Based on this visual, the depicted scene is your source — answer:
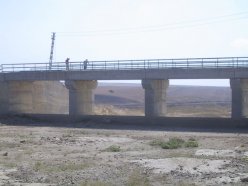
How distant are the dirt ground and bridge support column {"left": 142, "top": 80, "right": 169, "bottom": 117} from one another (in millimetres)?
11004

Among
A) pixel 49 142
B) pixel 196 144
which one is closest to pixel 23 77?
pixel 49 142

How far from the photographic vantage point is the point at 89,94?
138 ft

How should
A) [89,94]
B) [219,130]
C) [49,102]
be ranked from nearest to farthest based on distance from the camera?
[219,130]
[89,94]
[49,102]

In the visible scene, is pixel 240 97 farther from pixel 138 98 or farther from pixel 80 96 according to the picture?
pixel 138 98

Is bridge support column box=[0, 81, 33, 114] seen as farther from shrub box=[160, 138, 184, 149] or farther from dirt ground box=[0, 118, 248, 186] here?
shrub box=[160, 138, 184, 149]

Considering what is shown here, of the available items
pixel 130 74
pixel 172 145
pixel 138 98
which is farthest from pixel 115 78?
pixel 138 98

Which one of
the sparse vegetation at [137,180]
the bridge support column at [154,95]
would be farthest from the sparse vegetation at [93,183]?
the bridge support column at [154,95]

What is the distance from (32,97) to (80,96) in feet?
21.6

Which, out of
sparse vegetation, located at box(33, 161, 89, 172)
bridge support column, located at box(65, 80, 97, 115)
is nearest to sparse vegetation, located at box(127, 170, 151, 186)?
sparse vegetation, located at box(33, 161, 89, 172)

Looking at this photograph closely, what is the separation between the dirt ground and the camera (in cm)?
1427

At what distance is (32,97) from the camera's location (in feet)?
150

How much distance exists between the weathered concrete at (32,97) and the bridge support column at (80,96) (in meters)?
5.00

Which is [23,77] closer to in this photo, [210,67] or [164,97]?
[164,97]

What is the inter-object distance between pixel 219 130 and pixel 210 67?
20.1ft
